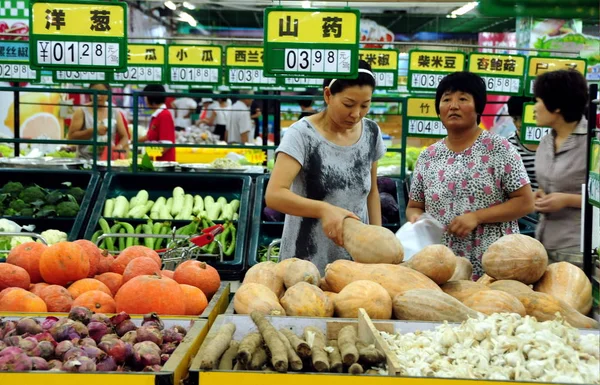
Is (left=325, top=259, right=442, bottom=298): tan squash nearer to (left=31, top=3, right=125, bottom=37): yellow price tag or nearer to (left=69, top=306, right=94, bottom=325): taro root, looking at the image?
(left=69, top=306, right=94, bottom=325): taro root

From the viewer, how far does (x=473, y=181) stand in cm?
361

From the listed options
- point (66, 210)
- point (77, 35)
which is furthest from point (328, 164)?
point (66, 210)

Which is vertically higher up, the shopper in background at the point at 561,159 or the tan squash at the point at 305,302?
the shopper in background at the point at 561,159

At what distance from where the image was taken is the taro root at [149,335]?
2279mm

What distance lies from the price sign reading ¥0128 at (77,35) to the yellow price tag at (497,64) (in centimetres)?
528

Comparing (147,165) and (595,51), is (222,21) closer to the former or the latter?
(595,51)

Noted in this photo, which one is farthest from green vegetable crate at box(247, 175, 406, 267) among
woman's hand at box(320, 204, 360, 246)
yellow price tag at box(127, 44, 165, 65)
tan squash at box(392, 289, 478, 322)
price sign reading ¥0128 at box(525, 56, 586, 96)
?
price sign reading ¥0128 at box(525, 56, 586, 96)

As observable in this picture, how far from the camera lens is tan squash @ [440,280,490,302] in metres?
2.68

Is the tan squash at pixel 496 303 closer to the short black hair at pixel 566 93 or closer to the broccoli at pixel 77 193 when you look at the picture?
the short black hair at pixel 566 93

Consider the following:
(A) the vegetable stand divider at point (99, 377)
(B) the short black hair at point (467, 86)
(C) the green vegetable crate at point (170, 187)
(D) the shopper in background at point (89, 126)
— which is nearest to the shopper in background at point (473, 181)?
(B) the short black hair at point (467, 86)

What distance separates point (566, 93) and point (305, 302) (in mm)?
2570

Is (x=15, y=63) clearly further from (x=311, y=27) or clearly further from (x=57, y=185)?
(x=311, y=27)

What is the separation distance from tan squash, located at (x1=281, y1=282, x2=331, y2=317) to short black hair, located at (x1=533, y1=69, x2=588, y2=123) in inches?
96.6

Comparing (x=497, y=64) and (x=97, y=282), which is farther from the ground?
(x=497, y=64)
